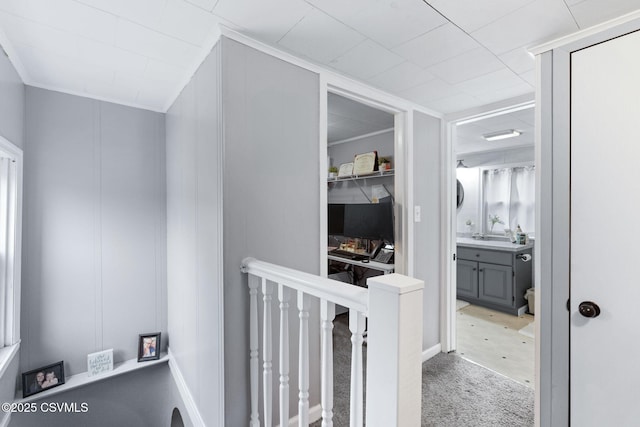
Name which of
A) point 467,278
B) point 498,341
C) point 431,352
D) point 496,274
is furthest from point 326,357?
point 467,278

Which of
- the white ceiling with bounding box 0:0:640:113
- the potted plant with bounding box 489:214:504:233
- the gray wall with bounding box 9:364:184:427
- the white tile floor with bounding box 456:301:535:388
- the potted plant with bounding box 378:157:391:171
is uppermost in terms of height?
the white ceiling with bounding box 0:0:640:113

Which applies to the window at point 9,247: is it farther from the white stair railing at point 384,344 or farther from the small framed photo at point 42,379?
the white stair railing at point 384,344

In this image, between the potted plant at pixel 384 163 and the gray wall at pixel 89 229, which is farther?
the potted plant at pixel 384 163

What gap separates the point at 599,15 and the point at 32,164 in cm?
331

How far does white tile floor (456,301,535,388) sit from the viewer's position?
2.54 m

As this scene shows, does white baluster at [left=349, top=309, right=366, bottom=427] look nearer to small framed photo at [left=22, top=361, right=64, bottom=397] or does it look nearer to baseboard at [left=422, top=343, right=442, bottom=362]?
baseboard at [left=422, top=343, right=442, bottom=362]

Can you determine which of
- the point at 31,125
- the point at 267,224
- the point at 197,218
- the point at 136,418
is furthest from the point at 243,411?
the point at 31,125

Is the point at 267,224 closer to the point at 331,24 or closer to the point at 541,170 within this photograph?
the point at 331,24

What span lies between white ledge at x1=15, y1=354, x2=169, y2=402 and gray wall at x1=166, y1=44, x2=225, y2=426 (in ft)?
0.73

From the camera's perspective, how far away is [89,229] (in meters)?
2.29

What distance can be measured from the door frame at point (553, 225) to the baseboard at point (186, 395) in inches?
74.5

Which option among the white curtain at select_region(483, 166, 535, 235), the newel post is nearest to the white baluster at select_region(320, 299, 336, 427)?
the newel post

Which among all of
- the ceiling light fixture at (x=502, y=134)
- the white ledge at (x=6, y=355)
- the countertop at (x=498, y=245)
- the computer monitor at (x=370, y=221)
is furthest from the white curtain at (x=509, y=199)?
the white ledge at (x=6, y=355)

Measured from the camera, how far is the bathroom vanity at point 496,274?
380 centimetres
